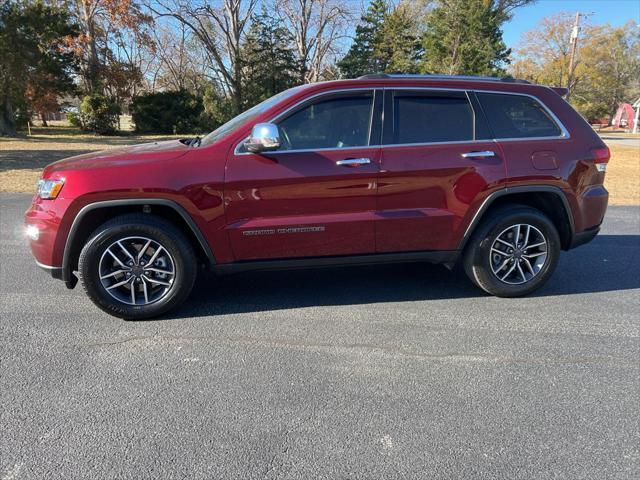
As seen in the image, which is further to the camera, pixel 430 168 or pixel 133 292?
pixel 430 168

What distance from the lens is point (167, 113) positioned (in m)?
32.3

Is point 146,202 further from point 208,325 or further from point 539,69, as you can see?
point 539,69

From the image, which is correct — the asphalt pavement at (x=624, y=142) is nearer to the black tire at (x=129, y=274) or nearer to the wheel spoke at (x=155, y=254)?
the black tire at (x=129, y=274)

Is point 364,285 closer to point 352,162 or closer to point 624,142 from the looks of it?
point 352,162

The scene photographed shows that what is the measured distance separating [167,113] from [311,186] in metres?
31.7

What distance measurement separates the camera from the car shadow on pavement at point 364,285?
4121mm

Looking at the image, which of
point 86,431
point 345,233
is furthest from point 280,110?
point 86,431

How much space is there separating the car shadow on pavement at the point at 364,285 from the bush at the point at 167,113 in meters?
30.4

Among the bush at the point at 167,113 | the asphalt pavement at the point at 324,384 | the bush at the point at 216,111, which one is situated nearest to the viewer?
the asphalt pavement at the point at 324,384

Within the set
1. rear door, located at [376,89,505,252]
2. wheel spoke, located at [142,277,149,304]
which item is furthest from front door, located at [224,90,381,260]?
wheel spoke, located at [142,277,149,304]

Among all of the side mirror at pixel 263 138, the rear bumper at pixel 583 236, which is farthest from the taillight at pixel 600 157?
the side mirror at pixel 263 138

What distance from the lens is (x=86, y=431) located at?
242 centimetres

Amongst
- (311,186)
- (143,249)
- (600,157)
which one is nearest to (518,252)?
(600,157)

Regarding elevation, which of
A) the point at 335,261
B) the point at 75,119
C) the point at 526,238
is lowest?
the point at 335,261
